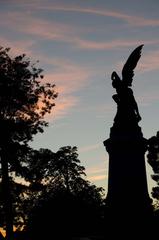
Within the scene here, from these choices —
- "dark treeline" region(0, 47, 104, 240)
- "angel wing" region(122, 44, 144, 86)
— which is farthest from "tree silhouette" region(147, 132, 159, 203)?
"angel wing" region(122, 44, 144, 86)

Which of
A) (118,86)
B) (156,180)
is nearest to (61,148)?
(156,180)

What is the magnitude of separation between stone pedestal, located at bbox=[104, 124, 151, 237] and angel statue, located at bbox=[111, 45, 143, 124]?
60 centimetres

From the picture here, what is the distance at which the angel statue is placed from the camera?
1745 cm

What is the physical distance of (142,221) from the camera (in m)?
16.0

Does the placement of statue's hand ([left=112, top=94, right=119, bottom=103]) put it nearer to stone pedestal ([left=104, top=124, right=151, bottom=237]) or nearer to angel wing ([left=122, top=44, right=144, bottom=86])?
angel wing ([left=122, top=44, right=144, bottom=86])

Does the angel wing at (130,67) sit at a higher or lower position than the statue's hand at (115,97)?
higher

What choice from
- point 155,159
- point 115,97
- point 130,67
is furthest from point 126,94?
point 155,159

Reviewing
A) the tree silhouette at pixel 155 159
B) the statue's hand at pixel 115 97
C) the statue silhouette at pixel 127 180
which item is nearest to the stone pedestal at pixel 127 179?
the statue silhouette at pixel 127 180

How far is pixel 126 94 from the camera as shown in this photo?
17.9 m

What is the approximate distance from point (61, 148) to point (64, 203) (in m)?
34.0

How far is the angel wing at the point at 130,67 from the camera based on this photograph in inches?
711

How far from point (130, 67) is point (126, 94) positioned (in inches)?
41.0

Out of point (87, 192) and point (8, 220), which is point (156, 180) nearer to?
point (87, 192)

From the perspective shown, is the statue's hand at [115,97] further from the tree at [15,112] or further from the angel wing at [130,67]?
the tree at [15,112]
